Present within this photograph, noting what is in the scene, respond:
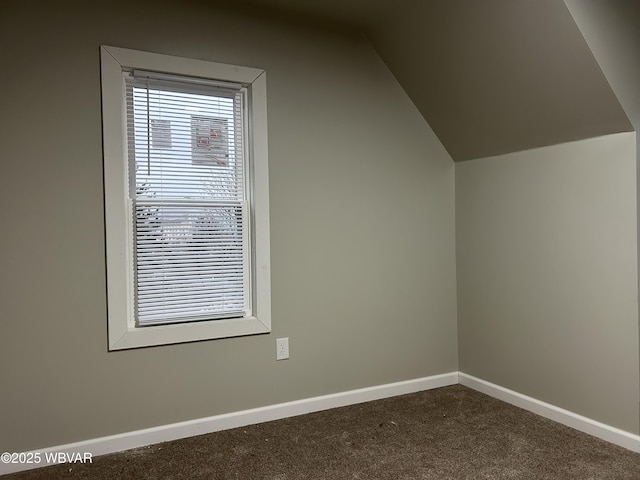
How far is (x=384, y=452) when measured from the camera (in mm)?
2180

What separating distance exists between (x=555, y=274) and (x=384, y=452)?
1.37 m

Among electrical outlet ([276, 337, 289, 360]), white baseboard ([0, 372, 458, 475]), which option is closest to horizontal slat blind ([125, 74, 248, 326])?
electrical outlet ([276, 337, 289, 360])

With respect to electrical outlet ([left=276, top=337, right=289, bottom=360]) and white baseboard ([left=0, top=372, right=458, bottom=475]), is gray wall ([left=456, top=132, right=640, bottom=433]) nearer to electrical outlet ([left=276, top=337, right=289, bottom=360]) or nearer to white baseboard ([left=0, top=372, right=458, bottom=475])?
white baseboard ([left=0, top=372, right=458, bottom=475])

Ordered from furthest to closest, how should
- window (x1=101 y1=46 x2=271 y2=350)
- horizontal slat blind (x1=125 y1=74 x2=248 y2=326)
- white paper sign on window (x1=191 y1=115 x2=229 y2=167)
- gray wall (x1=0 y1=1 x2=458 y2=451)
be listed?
1. white paper sign on window (x1=191 y1=115 x2=229 y2=167)
2. horizontal slat blind (x1=125 y1=74 x2=248 y2=326)
3. window (x1=101 y1=46 x2=271 y2=350)
4. gray wall (x1=0 y1=1 x2=458 y2=451)

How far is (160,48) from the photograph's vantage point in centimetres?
236

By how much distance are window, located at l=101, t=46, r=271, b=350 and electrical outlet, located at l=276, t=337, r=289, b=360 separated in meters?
0.13

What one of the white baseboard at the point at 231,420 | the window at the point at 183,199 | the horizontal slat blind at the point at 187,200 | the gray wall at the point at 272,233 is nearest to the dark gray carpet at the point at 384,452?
the white baseboard at the point at 231,420

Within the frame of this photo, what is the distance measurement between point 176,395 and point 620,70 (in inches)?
108

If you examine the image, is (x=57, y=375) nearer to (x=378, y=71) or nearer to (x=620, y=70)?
(x=378, y=71)

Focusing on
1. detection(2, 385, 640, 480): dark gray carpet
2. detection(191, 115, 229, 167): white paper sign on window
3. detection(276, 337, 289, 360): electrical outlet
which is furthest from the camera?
detection(276, 337, 289, 360): electrical outlet

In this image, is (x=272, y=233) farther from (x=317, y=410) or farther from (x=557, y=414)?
(x=557, y=414)

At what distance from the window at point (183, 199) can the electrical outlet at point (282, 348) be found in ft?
0.42

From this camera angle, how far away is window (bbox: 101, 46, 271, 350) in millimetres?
2266

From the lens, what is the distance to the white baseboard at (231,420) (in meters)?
2.18
